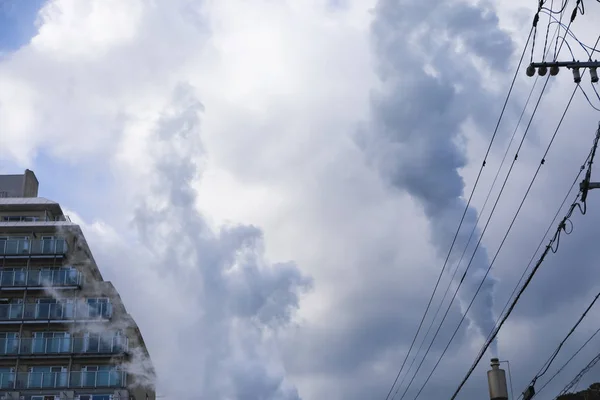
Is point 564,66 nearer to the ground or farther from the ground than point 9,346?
nearer to the ground

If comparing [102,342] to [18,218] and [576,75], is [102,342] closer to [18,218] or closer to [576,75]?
[18,218]

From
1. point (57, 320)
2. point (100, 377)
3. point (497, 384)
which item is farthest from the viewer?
point (57, 320)

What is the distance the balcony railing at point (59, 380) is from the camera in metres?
57.5

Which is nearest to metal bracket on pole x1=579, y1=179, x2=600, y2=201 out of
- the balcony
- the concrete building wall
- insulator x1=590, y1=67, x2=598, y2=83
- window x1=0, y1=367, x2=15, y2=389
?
insulator x1=590, y1=67, x2=598, y2=83

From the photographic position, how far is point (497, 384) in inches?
984

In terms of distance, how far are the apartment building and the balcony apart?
69 millimetres

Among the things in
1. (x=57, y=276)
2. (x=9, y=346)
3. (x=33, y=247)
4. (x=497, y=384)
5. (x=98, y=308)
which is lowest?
(x=497, y=384)

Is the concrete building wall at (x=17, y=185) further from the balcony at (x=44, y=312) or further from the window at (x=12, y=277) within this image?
the balcony at (x=44, y=312)

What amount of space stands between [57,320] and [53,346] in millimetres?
1836

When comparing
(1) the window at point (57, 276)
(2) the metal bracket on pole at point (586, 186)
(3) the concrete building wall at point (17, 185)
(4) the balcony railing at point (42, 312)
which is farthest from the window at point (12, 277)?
(2) the metal bracket on pole at point (586, 186)

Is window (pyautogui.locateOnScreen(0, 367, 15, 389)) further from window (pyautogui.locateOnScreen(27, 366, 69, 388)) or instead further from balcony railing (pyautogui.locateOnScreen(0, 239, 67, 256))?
balcony railing (pyautogui.locateOnScreen(0, 239, 67, 256))

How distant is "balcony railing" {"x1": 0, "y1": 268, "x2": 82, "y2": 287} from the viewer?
60.8 meters

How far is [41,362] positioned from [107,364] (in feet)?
14.6

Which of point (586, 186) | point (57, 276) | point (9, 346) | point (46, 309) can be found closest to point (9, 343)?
point (9, 346)
